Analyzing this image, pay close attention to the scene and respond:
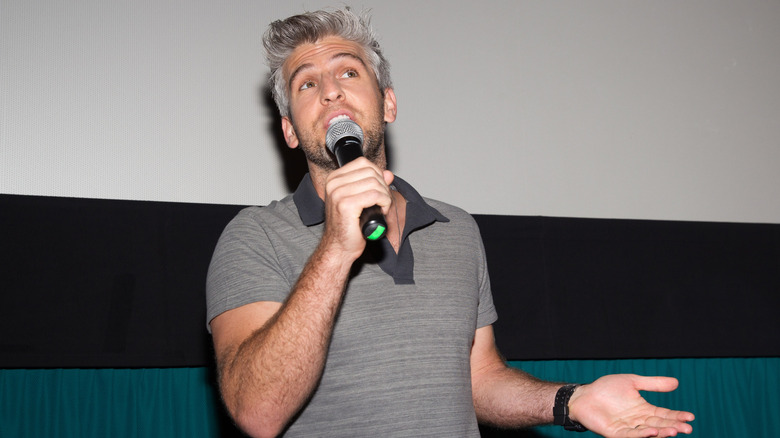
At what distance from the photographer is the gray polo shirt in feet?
3.73

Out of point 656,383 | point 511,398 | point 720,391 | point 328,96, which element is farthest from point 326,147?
point 720,391

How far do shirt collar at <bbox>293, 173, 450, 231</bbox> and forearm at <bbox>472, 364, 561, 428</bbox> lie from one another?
0.38 meters

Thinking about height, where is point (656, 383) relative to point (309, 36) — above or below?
below

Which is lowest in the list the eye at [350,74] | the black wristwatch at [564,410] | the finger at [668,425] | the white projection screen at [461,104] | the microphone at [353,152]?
the finger at [668,425]

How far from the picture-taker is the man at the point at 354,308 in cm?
96

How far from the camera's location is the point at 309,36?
1517 mm

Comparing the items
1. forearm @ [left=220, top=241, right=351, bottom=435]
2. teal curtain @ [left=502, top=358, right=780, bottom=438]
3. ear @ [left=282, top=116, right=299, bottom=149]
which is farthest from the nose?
teal curtain @ [left=502, top=358, right=780, bottom=438]

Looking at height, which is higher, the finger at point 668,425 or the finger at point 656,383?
the finger at point 656,383

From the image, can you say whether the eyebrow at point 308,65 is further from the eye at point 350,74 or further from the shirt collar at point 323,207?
the shirt collar at point 323,207

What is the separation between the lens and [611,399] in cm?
121

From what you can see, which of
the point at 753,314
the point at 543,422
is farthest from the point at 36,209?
the point at 753,314

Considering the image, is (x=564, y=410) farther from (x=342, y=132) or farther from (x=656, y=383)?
(x=342, y=132)

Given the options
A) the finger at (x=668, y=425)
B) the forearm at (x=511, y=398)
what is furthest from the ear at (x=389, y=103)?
the finger at (x=668, y=425)

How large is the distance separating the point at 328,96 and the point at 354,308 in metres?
0.46
